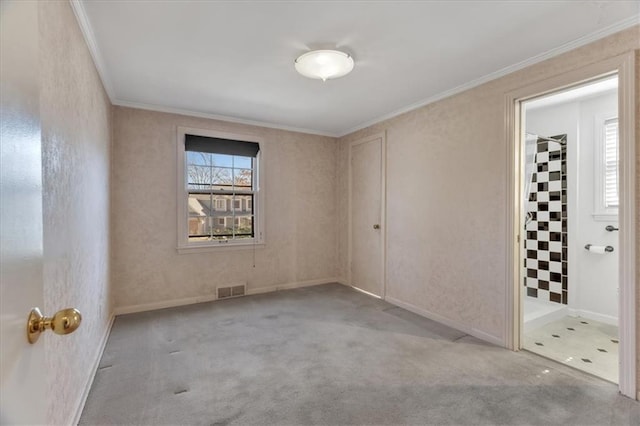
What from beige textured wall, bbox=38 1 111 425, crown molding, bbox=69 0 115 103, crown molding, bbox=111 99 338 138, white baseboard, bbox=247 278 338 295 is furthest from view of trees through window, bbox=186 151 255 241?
beige textured wall, bbox=38 1 111 425

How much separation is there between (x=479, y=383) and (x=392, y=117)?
121 inches

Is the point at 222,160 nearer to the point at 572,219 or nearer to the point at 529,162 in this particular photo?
the point at 529,162

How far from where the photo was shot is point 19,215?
2.02 feet

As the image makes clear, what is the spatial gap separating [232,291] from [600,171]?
4667mm

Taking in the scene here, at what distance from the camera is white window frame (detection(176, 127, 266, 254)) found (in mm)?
3973

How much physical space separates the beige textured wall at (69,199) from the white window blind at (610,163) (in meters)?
4.76

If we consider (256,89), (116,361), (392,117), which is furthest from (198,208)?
(392,117)

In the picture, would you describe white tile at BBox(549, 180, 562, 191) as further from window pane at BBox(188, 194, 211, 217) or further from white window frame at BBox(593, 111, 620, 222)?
window pane at BBox(188, 194, 211, 217)

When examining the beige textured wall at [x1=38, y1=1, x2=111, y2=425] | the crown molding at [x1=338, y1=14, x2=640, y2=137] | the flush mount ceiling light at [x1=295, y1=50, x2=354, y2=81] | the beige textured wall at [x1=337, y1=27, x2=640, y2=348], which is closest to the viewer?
the beige textured wall at [x1=38, y1=1, x2=111, y2=425]

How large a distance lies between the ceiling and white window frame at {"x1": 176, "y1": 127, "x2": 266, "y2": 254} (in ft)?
2.15

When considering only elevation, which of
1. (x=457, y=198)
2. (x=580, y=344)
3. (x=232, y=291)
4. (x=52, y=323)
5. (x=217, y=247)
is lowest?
(x=580, y=344)

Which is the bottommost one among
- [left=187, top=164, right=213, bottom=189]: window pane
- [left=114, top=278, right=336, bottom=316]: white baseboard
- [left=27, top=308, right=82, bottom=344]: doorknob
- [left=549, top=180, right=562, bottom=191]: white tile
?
[left=114, top=278, right=336, bottom=316]: white baseboard

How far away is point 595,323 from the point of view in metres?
3.40

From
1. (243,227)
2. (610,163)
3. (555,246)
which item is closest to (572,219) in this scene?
(555,246)
